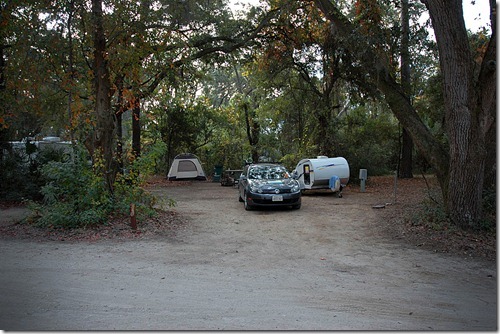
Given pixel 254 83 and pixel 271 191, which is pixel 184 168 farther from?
pixel 271 191

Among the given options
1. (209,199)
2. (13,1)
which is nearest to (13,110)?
(13,1)

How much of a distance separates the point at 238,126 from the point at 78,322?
1000 inches

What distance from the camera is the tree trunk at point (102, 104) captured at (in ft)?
35.5

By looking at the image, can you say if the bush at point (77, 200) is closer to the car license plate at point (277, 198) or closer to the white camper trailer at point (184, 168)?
the car license plate at point (277, 198)

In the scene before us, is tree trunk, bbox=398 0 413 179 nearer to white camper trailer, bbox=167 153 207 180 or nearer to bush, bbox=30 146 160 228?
bush, bbox=30 146 160 228

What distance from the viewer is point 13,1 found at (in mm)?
10305

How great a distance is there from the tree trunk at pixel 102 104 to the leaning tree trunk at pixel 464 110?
811 cm

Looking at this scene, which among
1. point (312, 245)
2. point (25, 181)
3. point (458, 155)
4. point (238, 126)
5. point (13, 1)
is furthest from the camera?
point (238, 126)

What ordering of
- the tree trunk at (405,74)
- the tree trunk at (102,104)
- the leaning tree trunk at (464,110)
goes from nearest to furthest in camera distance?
the leaning tree trunk at (464,110) → the tree trunk at (102,104) → the tree trunk at (405,74)

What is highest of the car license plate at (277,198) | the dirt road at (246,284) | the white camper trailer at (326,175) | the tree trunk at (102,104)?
the tree trunk at (102,104)

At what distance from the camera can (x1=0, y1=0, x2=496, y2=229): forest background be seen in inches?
356

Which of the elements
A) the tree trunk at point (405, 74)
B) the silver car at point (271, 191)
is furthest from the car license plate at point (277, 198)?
the tree trunk at point (405, 74)

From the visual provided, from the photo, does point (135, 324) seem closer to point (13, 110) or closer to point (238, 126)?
point (13, 110)

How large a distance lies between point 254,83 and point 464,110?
15213mm
